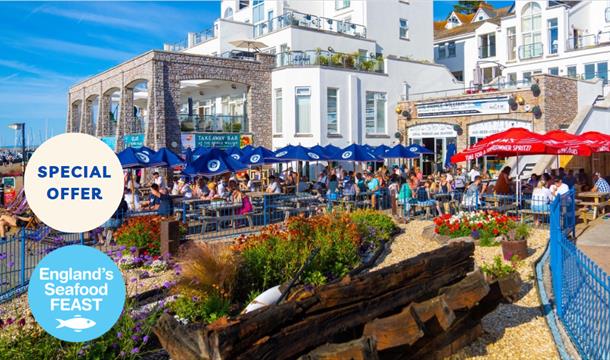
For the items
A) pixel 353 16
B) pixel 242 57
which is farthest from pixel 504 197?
pixel 353 16

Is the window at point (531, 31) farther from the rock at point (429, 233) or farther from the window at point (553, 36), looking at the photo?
the rock at point (429, 233)

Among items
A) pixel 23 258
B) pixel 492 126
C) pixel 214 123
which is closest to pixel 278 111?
pixel 214 123

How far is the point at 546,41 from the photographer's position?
36.1m

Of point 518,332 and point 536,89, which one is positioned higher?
point 536,89

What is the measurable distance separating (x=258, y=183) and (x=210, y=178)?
2414mm

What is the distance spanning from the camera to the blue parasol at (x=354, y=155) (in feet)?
69.4

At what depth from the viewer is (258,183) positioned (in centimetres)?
2736

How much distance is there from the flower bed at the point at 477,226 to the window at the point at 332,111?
19.0 meters

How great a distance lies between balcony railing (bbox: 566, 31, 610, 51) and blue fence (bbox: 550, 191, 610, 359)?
32026 millimetres

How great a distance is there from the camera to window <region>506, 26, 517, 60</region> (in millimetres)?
38438

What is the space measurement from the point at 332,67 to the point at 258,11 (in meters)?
12.2

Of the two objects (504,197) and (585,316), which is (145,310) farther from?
(504,197)

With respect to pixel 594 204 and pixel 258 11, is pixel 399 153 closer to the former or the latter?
pixel 594 204

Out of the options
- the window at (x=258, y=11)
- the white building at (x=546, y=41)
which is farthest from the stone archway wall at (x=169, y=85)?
the white building at (x=546, y=41)
